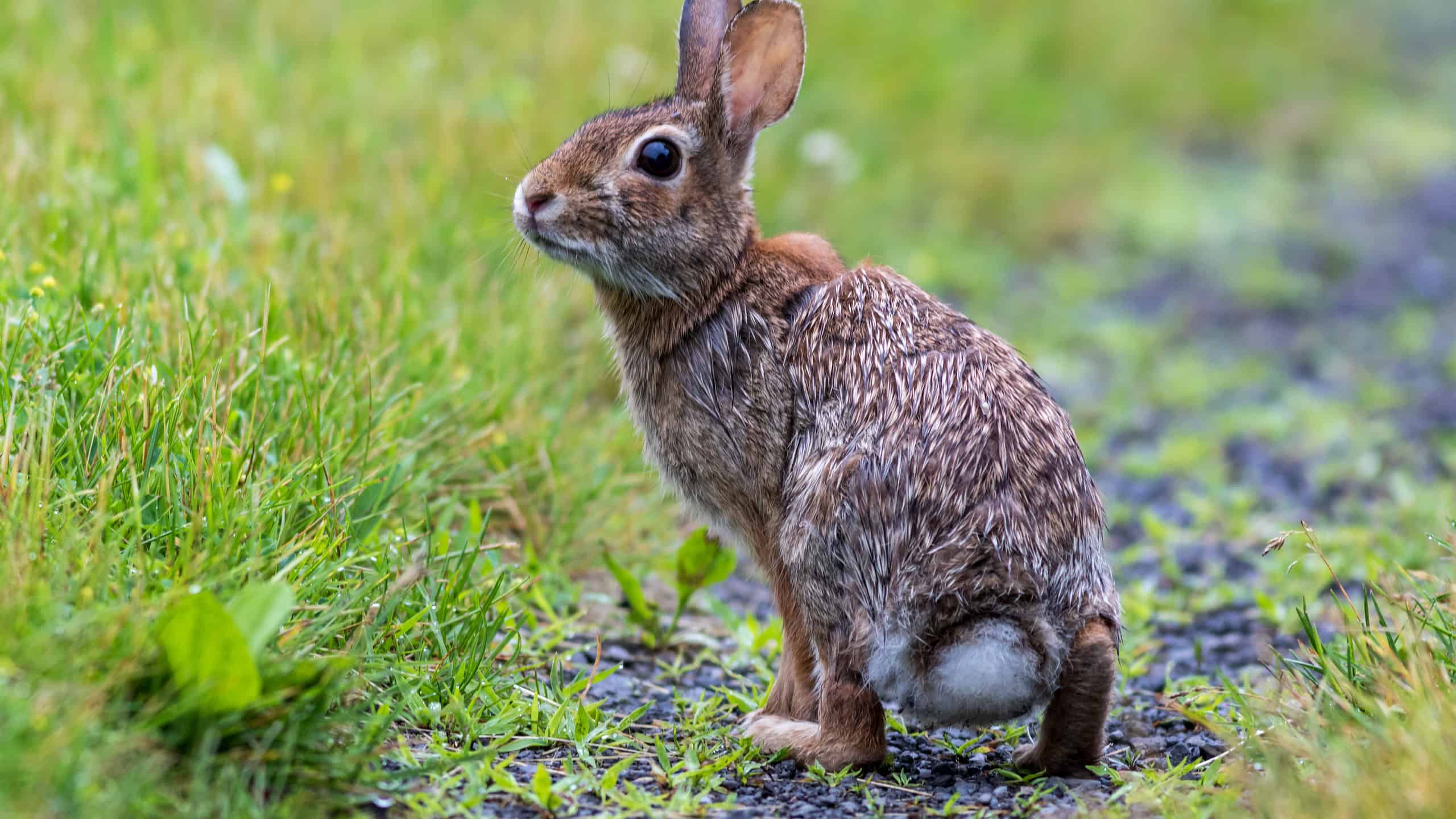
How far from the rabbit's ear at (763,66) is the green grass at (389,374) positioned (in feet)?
3.26

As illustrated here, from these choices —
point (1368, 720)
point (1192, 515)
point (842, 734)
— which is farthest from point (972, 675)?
point (1192, 515)

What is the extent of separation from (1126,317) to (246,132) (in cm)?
527

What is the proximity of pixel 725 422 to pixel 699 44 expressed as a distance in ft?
3.80

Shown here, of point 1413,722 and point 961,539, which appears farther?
point 961,539

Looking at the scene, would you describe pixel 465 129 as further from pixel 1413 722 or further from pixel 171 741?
pixel 1413 722

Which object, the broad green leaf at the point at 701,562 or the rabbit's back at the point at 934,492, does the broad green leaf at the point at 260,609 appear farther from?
the broad green leaf at the point at 701,562

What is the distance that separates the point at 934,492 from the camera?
3342mm

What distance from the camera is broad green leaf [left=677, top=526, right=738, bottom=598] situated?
13.9 ft

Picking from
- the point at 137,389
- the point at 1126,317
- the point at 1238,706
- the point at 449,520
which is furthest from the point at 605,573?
the point at 1126,317

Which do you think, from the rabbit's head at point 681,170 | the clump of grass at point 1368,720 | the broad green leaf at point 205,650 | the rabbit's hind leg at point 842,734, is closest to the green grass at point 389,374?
the broad green leaf at point 205,650

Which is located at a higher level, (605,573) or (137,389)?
(605,573)

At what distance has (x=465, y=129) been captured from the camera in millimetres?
6664

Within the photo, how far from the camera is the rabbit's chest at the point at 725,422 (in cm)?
368

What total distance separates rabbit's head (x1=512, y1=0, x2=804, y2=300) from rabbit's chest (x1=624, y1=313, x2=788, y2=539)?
0.64 feet
